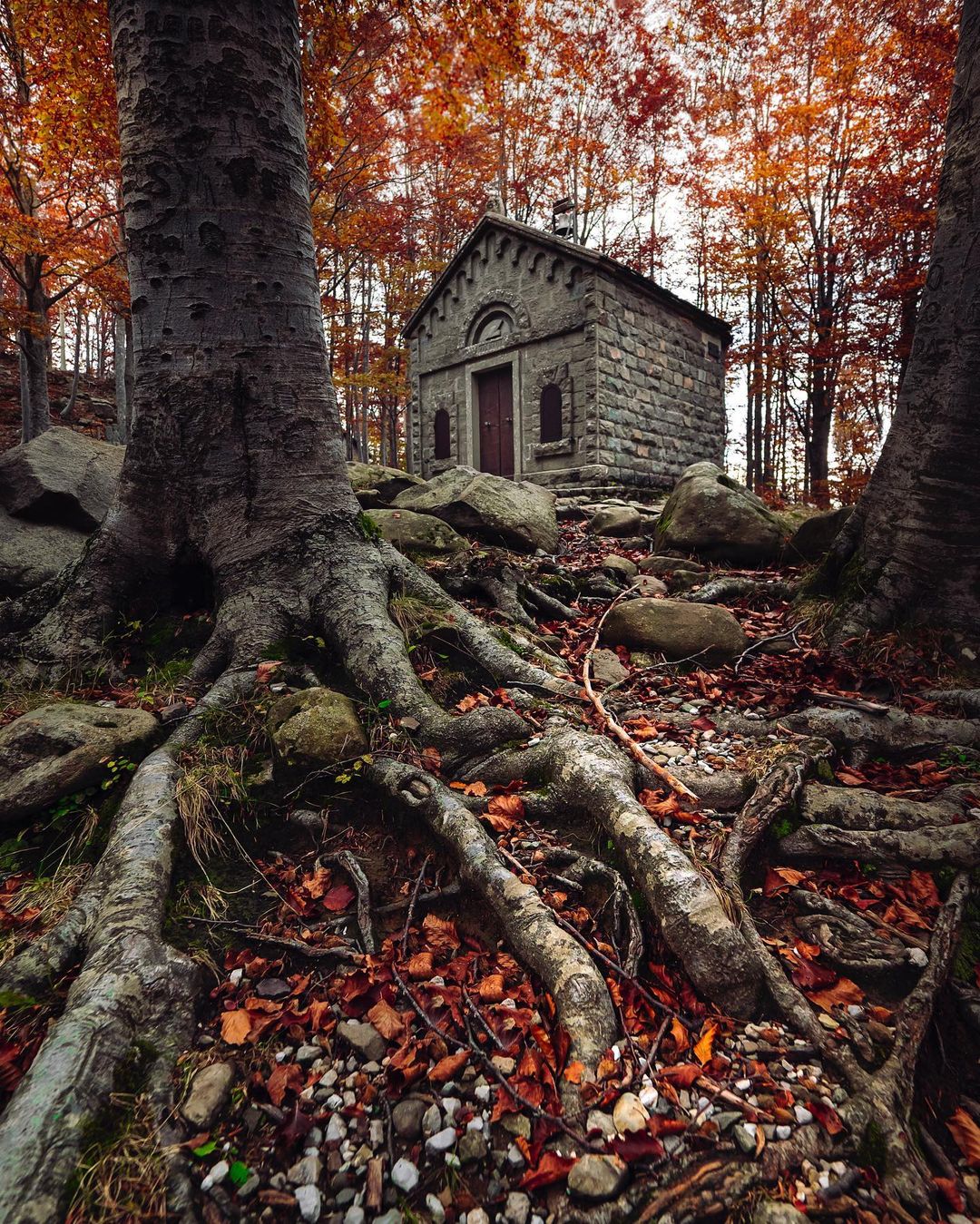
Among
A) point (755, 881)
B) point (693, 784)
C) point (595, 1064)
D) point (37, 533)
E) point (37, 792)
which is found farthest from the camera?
point (37, 533)

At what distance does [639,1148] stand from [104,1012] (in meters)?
1.48

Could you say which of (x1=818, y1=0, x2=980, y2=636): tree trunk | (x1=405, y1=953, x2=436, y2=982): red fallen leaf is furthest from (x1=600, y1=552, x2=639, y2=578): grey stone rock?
(x1=405, y1=953, x2=436, y2=982): red fallen leaf

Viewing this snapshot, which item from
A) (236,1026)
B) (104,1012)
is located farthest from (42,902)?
(236,1026)

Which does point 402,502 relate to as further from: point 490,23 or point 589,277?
point 589,277

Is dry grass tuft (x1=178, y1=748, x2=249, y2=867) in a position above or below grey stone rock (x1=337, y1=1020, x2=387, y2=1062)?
above

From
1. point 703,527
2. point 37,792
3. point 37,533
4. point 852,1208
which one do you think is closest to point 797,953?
point 852,1208

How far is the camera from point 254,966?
199cm

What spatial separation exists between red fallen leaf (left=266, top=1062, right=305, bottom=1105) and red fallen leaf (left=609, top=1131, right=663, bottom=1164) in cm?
90

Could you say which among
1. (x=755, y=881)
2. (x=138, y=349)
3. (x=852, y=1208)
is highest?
(x=138, y=349)

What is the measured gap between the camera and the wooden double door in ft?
48.0

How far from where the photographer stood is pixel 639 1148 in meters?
1.43

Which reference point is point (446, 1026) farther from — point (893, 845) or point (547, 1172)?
point (893, 845)

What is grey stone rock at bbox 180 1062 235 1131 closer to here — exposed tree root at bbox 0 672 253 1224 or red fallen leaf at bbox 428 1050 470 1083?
exposed tree root at bbox 0 672 253 1224

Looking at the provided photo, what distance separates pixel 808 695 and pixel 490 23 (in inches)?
327
